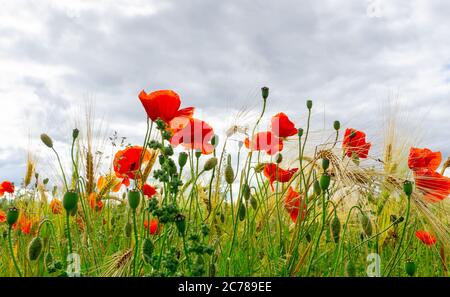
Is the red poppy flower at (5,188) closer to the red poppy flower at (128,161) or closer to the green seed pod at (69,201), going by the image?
the red poppy flower at (128,161)

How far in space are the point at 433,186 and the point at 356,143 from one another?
0.32m

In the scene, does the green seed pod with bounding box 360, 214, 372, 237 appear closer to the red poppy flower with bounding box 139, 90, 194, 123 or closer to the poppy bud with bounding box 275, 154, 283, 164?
the poppy bud with bounding box 275, 154, 283, 164

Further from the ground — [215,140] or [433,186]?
[215,140]

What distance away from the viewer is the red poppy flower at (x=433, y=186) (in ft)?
5.07

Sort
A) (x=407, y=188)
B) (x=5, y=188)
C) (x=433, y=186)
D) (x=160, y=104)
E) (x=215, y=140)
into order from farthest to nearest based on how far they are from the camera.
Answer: (x=5, y=188)
(x=215, y=140)
(x=433, y=186)
(x=160, y=104)
(x=407, y=188)

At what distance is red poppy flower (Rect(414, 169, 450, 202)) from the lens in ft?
5.07

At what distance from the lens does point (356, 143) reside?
1802 mm

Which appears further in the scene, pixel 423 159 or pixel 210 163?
pixel 423 159

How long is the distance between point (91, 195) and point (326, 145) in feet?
2.87

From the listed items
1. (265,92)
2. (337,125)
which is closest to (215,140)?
(265,92)

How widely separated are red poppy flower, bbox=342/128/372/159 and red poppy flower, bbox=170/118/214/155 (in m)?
0.48

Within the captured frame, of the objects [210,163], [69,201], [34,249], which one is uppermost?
[210,163]

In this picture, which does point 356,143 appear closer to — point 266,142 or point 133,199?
point 266,142
